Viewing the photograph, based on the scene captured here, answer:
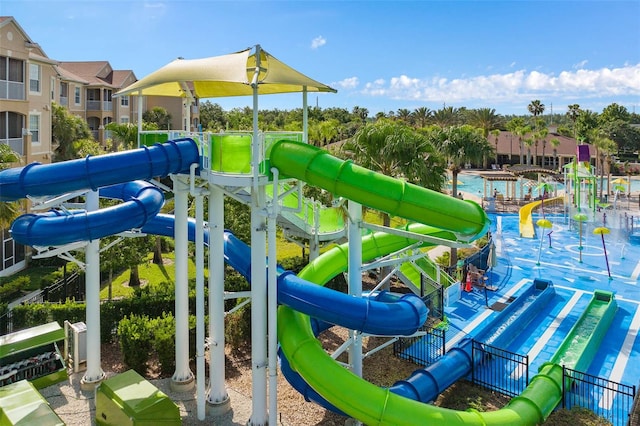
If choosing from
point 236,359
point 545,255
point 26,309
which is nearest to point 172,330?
point 236,359

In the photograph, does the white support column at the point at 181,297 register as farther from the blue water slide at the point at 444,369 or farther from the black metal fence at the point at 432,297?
the black metal fence at the point at 432,297

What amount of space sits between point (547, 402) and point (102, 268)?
15976 mm

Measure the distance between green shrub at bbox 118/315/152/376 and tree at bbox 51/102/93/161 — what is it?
2324cm

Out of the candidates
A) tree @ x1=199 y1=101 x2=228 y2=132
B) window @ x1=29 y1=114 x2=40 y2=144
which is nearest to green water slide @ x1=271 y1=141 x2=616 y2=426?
window @ x1=29 y1=114 x2=40 y2=144

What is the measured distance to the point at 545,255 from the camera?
31.1 meters

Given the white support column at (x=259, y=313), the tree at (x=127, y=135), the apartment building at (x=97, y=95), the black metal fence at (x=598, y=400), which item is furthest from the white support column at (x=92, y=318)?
the apartment building at (x=97, y=95)

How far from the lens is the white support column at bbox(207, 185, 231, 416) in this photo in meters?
12.1

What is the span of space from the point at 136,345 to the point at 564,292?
1946 centimetres

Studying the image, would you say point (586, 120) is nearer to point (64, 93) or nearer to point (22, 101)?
point (64, 93)

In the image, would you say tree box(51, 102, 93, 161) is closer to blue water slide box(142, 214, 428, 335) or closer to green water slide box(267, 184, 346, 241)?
green water slide box(267, 184, 346, 241)

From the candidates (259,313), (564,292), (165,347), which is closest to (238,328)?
(165,347)

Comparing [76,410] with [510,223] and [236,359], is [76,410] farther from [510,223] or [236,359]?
[510,223]

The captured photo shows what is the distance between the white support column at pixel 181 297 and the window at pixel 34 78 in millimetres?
18044

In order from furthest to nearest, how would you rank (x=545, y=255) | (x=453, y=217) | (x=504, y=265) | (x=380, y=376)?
(x=545, y=255) → (x=504, y=265) → (x=380, y=376) → (x=453, y=217)
